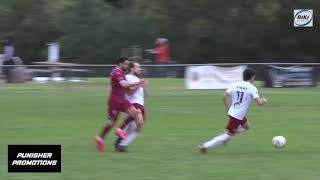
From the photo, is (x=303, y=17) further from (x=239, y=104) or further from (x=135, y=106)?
(x=239, y=104)

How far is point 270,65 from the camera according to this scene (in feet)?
92.8

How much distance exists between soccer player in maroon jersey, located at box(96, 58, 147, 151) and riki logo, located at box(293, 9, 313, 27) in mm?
30641

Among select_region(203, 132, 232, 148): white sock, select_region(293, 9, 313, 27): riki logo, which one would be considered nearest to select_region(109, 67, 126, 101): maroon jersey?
select_region(203, 132, 232, 148): white sock

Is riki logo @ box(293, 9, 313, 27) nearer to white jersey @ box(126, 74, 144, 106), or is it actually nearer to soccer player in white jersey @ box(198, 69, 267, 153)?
white jersey @ box(126, 74, 144, 106)

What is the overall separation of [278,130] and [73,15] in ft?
111

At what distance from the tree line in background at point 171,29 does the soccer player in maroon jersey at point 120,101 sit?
28.8m

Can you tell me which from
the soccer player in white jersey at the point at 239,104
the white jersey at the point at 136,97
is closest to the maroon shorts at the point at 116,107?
the white jersey at the point at 136,97

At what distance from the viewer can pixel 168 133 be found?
1638 centimetres

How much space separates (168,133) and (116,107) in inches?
131

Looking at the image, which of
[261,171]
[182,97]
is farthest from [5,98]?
[261,171]

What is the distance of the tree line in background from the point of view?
4288 cm

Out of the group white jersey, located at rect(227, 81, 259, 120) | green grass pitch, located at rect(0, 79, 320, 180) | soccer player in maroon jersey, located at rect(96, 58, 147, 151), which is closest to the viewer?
green grass pitch, located at rect(0, 79, 320, 180)

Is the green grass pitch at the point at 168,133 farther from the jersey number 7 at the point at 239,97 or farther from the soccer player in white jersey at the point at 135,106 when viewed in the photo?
the jersey number 7 at the point at 239,97

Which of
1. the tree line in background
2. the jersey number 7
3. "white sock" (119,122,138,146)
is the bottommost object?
the tree line in background
